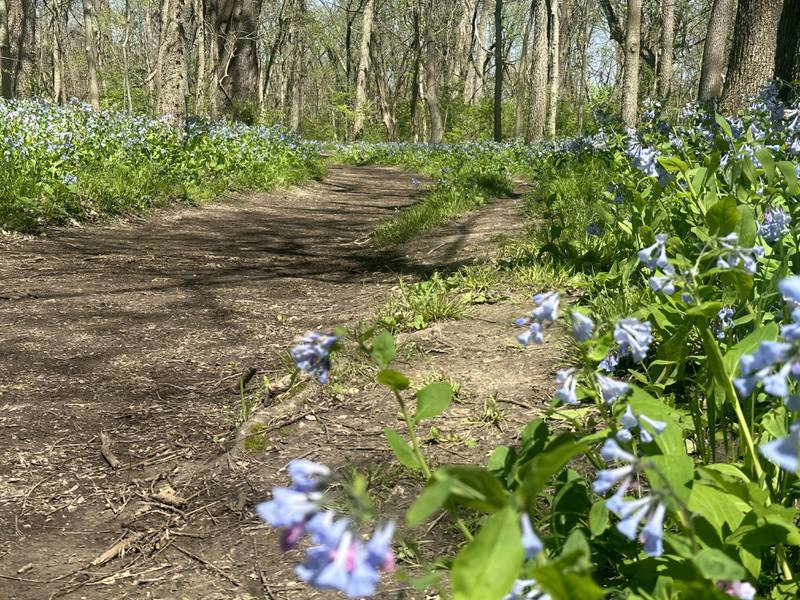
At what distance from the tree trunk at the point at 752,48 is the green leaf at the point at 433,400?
6169mm

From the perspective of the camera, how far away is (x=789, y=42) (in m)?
5.50

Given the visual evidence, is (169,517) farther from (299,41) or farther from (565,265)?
(299,41)

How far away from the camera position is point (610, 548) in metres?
1.26

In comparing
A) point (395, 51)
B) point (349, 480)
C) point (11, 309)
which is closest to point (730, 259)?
point (349, 480)

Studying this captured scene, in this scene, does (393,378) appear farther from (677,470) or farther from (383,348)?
(677,470)

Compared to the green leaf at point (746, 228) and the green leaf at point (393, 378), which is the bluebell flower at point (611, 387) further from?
the green leaf at point (746, 228)

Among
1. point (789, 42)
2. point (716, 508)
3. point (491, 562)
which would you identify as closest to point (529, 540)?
point (491, 562)

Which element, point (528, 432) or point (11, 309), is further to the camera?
point (11, 309)

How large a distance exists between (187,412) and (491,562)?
228cm

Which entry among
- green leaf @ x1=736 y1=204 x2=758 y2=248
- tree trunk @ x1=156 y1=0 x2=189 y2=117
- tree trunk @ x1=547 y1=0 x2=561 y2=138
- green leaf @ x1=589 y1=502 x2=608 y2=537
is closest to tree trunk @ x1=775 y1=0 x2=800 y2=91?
green leaf @ x1=736 y1=204 x2=758 y2=248

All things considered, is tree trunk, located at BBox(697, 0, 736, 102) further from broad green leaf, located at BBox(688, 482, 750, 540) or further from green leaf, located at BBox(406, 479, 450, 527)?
green leaf, located at BBox(406, 479, 450, 527)

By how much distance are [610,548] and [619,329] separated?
45cm

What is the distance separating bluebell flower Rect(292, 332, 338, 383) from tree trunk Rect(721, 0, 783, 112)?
629 cm

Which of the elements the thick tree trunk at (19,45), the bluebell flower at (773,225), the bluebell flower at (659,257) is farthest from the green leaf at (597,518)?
the thick tree trunk at (19,45)
